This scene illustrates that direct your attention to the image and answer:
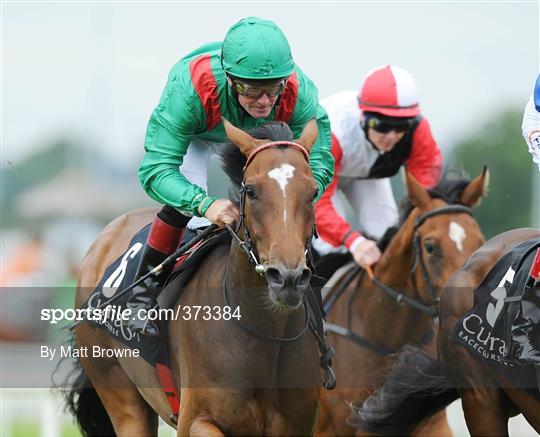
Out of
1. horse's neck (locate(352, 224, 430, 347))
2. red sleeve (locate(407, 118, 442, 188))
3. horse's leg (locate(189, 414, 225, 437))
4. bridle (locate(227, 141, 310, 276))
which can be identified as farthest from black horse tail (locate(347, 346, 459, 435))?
bridle (locate(227, 141, 310, 276))

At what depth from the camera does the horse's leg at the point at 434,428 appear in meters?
6.54

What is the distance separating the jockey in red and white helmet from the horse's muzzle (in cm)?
302

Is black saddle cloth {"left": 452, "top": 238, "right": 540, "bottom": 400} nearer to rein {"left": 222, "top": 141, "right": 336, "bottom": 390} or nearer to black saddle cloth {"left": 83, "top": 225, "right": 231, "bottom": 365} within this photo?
rein {"left": 222, "top": 141, "right": 336, "bottom": 390}

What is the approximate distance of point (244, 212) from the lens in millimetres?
4234

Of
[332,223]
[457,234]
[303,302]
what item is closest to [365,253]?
[332,223]

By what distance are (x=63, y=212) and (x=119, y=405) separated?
62.7ft

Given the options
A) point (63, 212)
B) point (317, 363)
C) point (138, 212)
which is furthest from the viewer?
point (63, 212)

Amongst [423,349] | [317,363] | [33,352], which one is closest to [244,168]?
[317,363]

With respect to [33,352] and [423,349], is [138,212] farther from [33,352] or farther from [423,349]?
[33,352]

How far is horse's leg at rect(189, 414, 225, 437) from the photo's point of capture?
4.32 meters

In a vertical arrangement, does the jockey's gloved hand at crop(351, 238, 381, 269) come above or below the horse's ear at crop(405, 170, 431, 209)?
below

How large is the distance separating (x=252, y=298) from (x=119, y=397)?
1.61 meters

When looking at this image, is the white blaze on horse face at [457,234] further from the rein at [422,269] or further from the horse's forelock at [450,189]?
the horse's forelock at [450,189]

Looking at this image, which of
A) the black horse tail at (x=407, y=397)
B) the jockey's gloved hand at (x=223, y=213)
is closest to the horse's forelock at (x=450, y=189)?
the black horse tail at (x=407, y=397)
